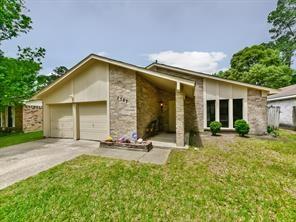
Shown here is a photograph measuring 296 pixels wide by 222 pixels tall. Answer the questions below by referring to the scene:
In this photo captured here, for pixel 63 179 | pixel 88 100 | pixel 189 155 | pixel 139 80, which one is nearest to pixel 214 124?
pixel 189 155

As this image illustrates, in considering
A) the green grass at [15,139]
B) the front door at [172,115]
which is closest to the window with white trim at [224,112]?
the front door at [172,115]

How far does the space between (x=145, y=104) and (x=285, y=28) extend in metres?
29.9

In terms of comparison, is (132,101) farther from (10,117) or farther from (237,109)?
(10,117)

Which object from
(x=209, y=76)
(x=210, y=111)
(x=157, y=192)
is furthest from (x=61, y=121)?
(x=209, y=76)

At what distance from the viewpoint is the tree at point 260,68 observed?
64.3 ft

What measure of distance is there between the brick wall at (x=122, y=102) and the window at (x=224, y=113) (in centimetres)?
658

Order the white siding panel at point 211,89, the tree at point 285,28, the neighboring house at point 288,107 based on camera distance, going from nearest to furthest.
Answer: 1. the white siding panel at point 211,89
2. the neighboring house at point 288,107
3. the tree at point 285,28

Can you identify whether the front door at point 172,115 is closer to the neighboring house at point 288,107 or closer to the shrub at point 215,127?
the shrub at point 215,127

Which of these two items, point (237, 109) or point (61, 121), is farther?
point (237, 109)

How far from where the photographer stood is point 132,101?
758 cm

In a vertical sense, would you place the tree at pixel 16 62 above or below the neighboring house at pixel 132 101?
above

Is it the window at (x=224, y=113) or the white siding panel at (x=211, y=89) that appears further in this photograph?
the white siding panel at (x=211, y=89)

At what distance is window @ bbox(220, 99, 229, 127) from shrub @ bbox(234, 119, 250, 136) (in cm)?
88

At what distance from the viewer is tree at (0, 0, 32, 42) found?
29.2 feet
